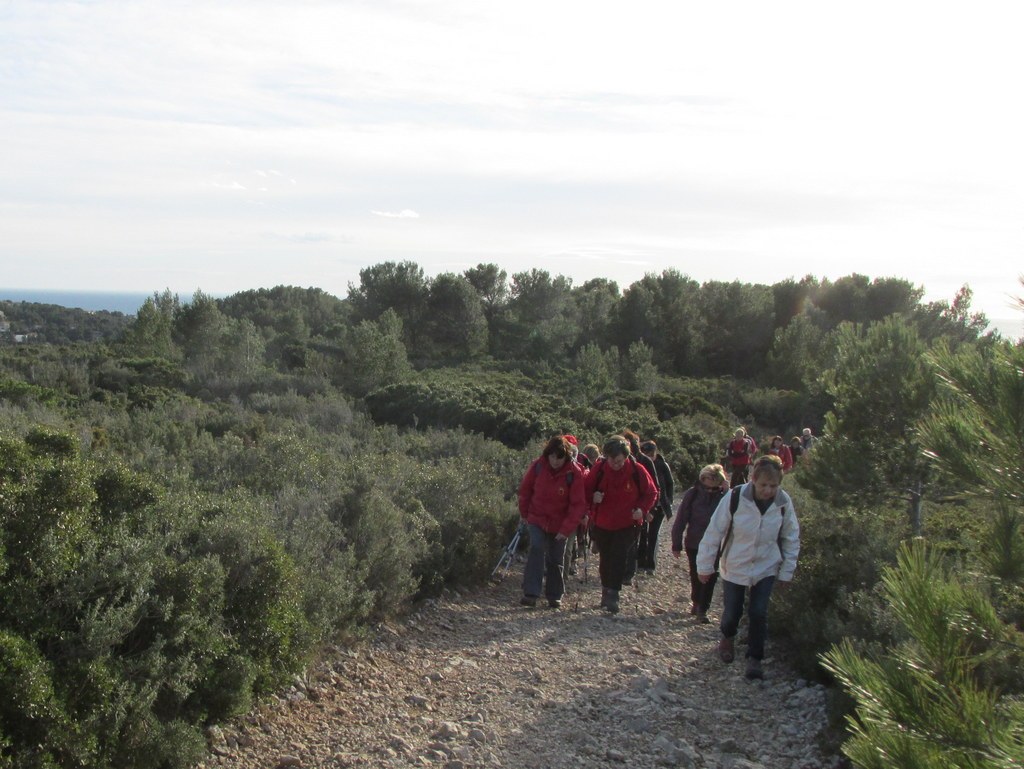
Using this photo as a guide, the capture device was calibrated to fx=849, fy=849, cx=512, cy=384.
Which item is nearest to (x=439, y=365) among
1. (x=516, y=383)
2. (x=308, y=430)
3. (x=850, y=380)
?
(x=516, y=383)

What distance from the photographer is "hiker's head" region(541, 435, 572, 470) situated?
23.7 ft

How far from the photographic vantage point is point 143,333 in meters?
35.8

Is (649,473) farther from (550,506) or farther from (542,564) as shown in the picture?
(542,564)

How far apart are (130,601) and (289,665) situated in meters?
1.17

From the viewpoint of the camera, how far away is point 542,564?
7.40 meters

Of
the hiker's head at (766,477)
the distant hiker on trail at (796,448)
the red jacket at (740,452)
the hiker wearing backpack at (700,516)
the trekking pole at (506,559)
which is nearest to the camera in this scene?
the hiker's head at (766,477)

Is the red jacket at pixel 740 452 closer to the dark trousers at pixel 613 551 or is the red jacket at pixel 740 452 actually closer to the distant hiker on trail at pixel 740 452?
the distant hiker on trail at pixel 740 452

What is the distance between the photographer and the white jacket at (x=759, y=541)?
18.6ft

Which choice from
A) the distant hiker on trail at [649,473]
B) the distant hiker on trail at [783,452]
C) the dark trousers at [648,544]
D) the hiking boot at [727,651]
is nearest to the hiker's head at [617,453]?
the distant hiker on trail at [649,473]

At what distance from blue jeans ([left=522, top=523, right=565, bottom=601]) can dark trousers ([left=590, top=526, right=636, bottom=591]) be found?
355 millimetres

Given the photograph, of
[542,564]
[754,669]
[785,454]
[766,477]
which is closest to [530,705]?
[754,669]

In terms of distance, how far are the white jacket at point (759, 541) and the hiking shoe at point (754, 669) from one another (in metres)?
0.53

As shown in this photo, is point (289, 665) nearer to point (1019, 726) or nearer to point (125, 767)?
point (125, 767)

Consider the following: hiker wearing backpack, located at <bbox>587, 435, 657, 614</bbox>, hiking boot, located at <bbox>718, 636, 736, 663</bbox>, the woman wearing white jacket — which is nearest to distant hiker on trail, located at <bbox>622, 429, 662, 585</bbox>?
hiker wearing backpack, located at <bbox>587, 435, 657, 614</bbox>
